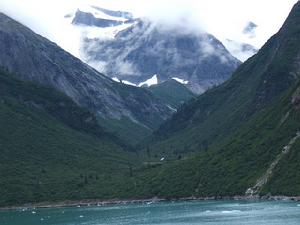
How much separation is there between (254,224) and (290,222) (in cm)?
1028

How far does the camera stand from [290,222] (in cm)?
19162

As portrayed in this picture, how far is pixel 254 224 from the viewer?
196375 millimetres
